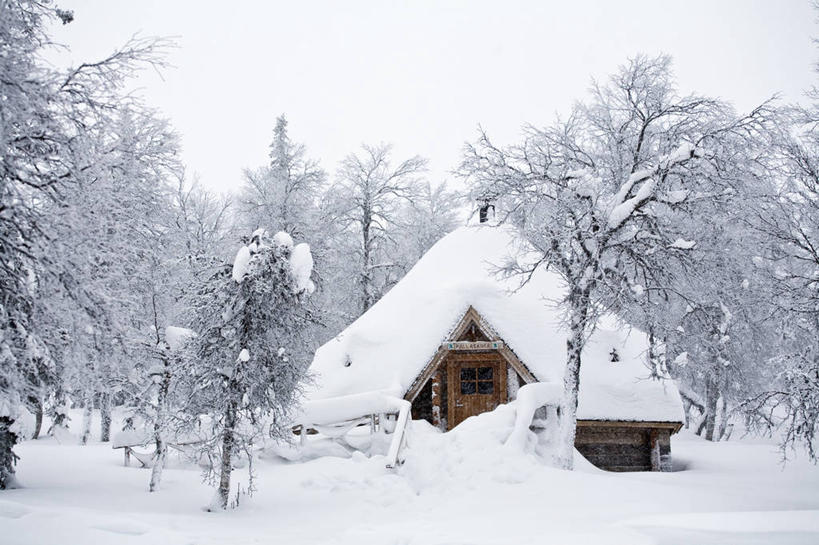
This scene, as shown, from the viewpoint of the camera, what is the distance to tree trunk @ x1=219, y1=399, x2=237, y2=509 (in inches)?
377

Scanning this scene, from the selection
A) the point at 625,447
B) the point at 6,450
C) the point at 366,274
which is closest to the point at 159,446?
the point at 6,450

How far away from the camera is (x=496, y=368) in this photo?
16094 mm

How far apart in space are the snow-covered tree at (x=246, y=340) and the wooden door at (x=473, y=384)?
6669mm

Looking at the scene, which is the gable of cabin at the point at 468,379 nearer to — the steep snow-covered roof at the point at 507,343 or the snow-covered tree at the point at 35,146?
the steep snow-covered roof at the point at 507,343

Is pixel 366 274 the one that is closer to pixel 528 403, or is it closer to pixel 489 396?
pixel 489 396

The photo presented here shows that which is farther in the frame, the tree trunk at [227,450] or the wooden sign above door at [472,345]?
the wooden sign above door at [472,345]

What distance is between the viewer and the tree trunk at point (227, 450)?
31.4 ft

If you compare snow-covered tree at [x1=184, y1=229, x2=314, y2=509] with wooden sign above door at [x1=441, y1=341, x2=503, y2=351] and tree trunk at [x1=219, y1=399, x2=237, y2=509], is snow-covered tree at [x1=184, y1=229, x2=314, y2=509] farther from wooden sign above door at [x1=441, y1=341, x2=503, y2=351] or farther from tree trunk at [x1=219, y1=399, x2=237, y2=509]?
wooden sign above door at [x1=441, y1=341, x2=503, y2=351]

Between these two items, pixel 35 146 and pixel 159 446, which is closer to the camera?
pixel 35 146

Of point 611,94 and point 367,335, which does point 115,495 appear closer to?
point 367,335

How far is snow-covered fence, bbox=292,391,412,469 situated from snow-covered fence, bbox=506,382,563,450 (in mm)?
2612

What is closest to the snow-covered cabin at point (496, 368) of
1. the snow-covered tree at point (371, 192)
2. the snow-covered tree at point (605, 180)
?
the snow-covered tree at point (605, 180)

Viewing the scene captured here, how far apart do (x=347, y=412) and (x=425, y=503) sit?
4391mm

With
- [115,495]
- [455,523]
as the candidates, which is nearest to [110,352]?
[115,495]
